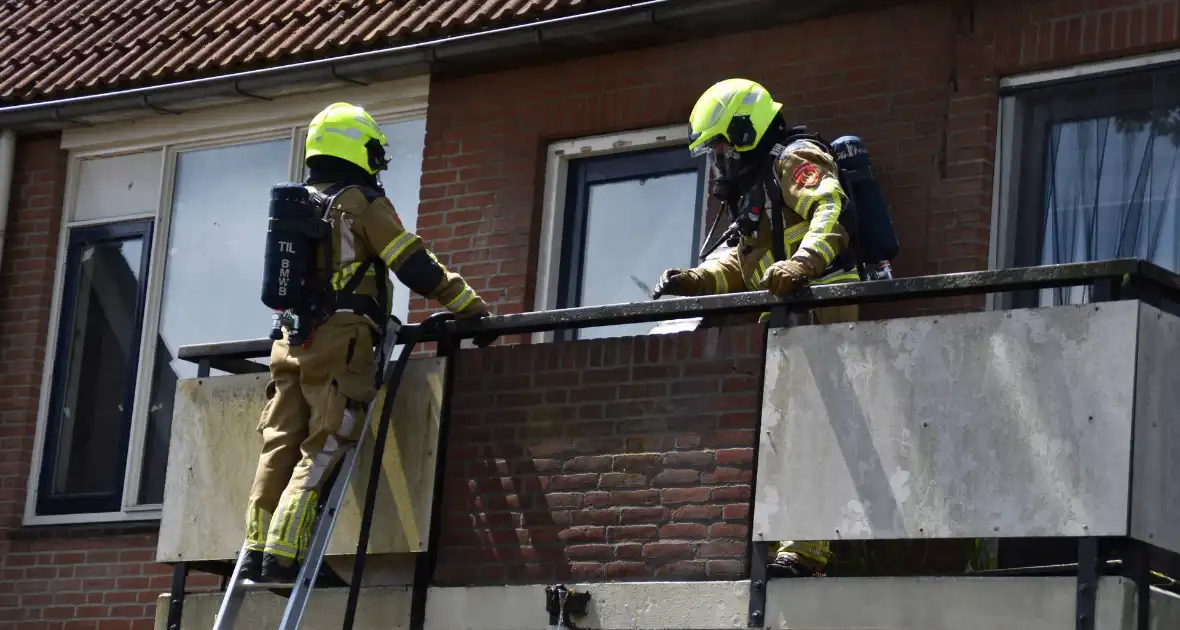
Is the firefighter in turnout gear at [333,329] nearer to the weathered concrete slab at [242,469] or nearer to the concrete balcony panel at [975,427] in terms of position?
the weathered concrete slab at [242,469]

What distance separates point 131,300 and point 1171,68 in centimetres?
568

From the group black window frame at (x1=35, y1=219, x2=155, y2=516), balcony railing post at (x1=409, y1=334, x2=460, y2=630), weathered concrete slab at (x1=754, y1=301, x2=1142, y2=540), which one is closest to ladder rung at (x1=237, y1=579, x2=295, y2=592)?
balcony railing post at (x1=409, y1=334, x2=460, y2=630)

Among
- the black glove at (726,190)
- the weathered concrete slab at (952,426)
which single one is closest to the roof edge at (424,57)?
the black glove at (726,190)

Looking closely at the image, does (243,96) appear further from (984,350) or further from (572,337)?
(984,350)

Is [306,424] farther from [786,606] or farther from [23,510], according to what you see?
[23,510]

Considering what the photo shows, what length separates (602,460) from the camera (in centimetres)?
839

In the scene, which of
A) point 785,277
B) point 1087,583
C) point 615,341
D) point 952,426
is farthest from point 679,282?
point 1087,583

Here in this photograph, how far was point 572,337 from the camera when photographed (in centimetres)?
1031

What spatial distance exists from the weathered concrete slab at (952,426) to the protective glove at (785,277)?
0.15m

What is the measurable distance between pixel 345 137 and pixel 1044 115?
2893 mm

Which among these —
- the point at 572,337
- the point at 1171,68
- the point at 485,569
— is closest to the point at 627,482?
the point at 485,569

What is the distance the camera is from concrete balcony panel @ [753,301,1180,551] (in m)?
7.11

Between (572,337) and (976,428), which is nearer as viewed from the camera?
(976,428)

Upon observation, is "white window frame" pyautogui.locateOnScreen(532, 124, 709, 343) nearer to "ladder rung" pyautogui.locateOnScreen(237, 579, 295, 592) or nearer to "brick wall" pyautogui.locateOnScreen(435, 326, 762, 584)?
"brick wall" pyautogui.locateOnScreen(435, 326, 762, 584)
